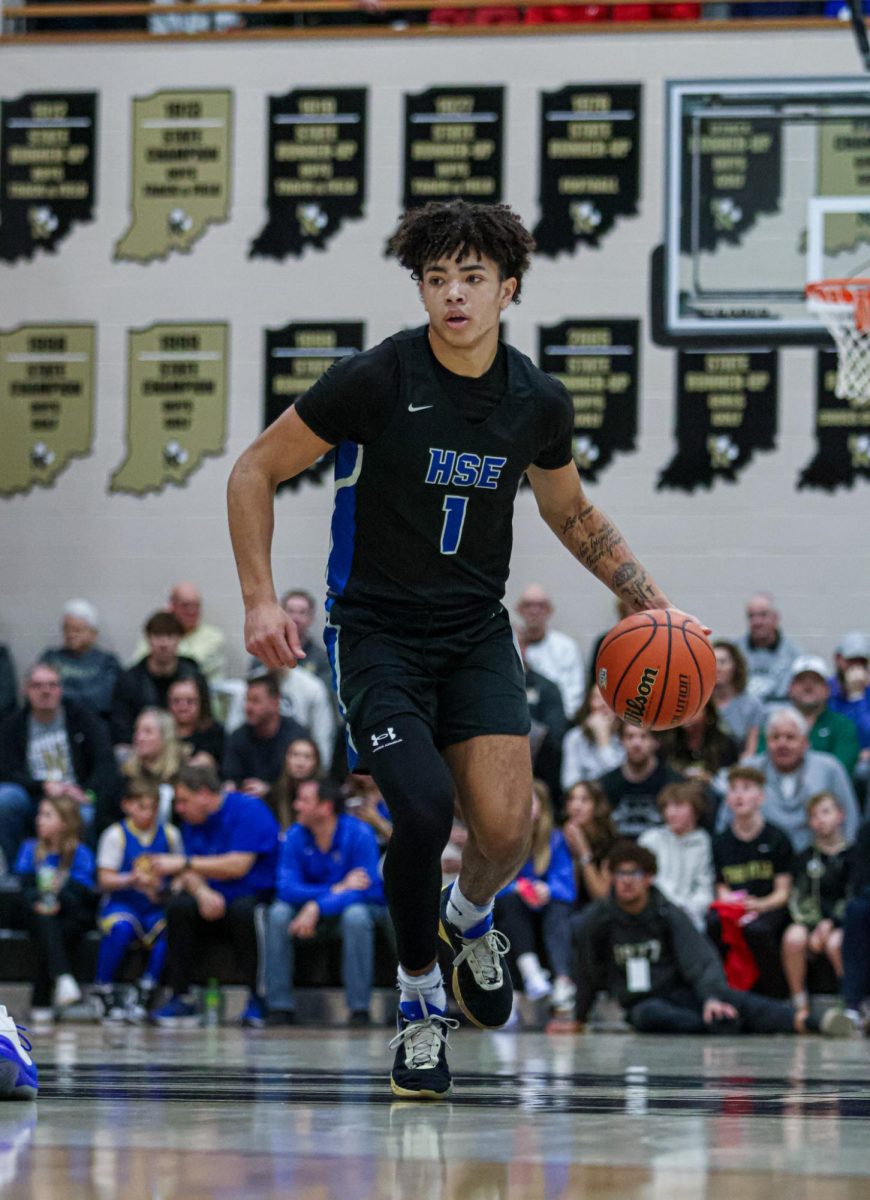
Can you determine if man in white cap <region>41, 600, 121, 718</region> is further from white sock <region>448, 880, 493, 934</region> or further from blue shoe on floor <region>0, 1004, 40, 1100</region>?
blue shoe on floor <region>0, 1004, 40, 1100</region>

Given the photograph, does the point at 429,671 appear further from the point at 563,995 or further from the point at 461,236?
the point at 563,995

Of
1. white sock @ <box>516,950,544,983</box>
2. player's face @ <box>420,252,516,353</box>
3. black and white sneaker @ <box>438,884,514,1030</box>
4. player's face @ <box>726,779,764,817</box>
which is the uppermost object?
player's face @ <box>420,252,516,353</box>

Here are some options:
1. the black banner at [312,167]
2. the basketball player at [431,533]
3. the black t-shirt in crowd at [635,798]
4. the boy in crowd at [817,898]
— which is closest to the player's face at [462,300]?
the basketball player at [431,533]

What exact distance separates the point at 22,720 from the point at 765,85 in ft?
20.5

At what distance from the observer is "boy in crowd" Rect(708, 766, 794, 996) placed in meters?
10.6

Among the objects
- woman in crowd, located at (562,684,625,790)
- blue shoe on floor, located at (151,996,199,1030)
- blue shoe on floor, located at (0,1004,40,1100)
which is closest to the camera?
blue shoe on floor, located at (0,1004,40,1100)

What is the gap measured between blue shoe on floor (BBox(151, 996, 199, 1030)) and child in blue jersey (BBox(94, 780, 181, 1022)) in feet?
0.51

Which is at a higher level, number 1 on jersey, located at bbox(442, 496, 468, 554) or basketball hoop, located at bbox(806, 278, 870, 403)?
basketball hoop, located at bbox(806, 278, 870, 403)

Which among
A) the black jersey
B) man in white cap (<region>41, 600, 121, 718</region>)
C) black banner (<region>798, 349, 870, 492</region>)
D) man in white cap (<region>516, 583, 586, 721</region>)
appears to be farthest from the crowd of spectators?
the black jersey

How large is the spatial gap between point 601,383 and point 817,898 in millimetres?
4990

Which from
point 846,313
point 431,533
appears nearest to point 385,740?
point 431,533

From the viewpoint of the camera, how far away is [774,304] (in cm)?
1166

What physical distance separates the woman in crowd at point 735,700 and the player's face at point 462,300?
23.5 ft

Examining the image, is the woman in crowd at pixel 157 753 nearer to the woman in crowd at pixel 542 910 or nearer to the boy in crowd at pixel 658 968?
the woman in crowd at pixel 542 910
